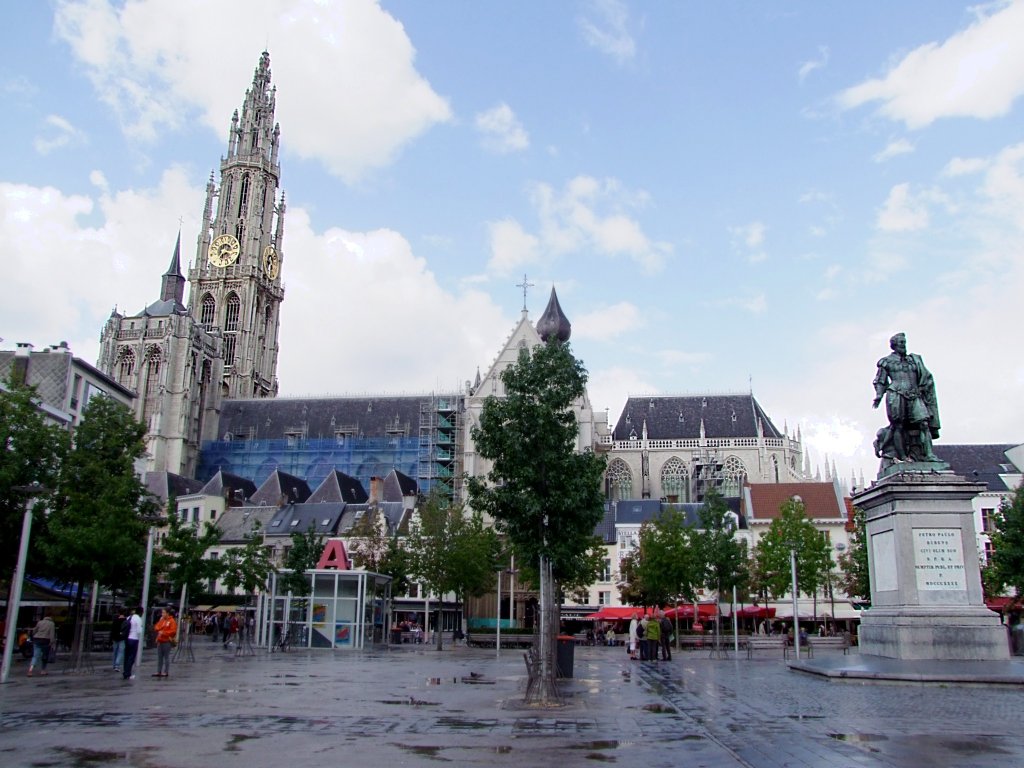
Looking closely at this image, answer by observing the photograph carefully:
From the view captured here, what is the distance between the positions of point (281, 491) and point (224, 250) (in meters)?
55.3

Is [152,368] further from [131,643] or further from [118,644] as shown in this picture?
[131,643]

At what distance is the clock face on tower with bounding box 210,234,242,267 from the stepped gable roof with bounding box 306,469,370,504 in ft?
171

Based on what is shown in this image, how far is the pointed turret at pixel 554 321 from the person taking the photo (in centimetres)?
7756

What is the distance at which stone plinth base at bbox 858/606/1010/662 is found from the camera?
1719cm

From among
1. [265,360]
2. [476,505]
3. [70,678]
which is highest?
[265,360]

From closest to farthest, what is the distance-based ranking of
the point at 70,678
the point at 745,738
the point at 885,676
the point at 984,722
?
the point at 745,738, the point at 984,722, the point at 885,676, the point at 70,678

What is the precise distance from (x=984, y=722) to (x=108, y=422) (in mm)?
23224

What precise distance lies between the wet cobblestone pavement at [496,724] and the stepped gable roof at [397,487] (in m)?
60.9

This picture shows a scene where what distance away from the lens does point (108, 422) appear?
26.4 metres

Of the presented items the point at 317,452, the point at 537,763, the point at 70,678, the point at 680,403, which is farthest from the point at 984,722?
the point at 317,452

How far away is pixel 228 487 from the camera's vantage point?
271 ft

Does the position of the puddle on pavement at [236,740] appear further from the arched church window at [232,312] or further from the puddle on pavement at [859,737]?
the arched church window at [232,312]

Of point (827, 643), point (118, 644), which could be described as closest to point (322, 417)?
point (827, 643)

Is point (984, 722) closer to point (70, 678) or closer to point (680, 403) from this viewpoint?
point (70, 678)
